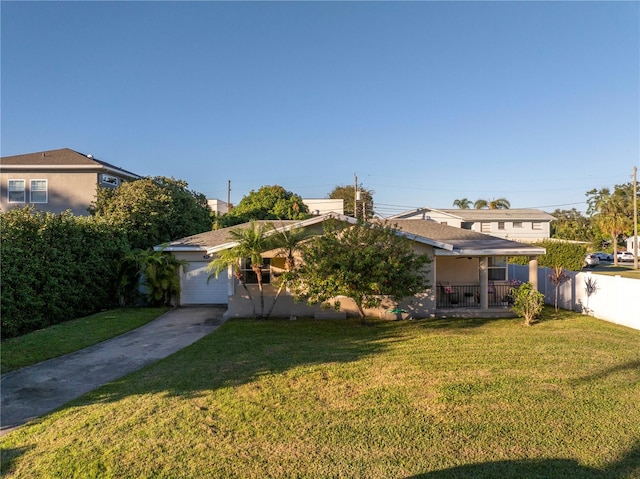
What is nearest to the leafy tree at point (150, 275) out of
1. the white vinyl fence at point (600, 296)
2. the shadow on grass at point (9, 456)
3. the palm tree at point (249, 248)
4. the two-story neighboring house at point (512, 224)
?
the palm tree at point (249, 248)

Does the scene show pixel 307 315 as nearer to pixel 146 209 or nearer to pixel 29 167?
pixel 146 209

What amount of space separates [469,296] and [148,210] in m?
15.8

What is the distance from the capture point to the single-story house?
14094mm

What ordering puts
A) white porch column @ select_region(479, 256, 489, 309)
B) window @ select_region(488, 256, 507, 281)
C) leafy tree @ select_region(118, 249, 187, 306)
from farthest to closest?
window @ select_region(488, 256, 507, 281), leafy tree @ select_region(118, 249, 187, 306), white porch column @ select_region(479, 256, 489, 309)

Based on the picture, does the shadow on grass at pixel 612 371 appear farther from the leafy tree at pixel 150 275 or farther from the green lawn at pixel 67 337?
the leafy tree at pixel 150 275

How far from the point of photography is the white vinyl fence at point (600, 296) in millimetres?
12203

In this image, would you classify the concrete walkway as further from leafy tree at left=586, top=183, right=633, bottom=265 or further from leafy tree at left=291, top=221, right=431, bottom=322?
leafy tree at left=586, top=183, right=633, bottom=265

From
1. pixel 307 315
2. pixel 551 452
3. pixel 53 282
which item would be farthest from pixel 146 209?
pixel 551 452

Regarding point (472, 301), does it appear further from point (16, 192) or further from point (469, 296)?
point (16, 192)

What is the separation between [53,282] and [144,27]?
383 inches

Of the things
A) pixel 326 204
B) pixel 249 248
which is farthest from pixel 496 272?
pixel 326 204

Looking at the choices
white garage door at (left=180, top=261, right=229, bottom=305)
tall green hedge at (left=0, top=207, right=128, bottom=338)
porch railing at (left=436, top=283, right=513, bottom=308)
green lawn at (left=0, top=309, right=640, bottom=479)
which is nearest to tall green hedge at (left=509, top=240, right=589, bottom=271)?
porch railing at (left=436, top=283, right=513, bottom=308)

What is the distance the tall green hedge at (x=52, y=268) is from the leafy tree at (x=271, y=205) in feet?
61.2

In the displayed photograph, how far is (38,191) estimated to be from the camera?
70.2 feet
